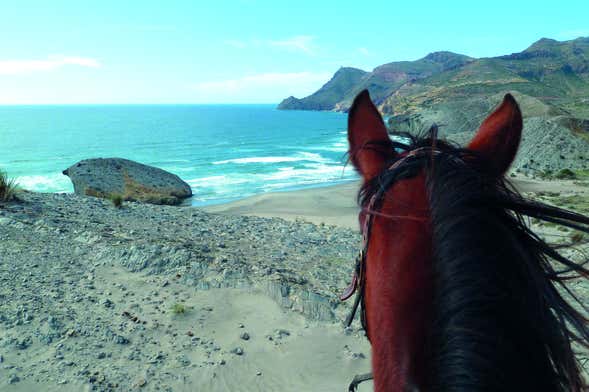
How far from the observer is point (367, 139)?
1468mm

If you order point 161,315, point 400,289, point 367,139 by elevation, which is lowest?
point 161,315

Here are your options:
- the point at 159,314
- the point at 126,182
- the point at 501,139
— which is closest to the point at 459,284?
the point at 501,139

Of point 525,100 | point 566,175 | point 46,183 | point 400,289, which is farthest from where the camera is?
point 525,100

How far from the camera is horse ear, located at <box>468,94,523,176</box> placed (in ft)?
4.23

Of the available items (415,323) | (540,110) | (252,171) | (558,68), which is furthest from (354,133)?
(558,68)

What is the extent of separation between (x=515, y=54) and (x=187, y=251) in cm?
15137

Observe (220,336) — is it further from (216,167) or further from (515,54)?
(515,54)

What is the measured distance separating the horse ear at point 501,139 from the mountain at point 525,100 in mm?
165

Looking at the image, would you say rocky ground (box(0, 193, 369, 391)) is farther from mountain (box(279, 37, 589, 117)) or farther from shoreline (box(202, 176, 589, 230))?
mountain (box(279, 37, 589, 117))

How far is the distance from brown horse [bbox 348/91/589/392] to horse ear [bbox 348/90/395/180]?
0.53 ft

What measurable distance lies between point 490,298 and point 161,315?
5.02 m

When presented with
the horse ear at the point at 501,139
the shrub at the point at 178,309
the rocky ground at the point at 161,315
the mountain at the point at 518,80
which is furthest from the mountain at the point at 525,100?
the shrub at the point at 178,309

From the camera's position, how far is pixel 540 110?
4472 cm

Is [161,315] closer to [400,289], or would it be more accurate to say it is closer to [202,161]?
[400,289]
